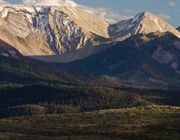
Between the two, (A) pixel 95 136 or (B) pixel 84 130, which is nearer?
(A) pixel 95 136

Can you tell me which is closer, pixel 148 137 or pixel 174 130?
pixel 148 137

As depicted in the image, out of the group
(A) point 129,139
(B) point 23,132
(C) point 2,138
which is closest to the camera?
(C) point 2,138

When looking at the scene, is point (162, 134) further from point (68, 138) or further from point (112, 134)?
point (68, 138)

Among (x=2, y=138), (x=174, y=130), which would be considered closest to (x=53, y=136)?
(x=2, y=138)

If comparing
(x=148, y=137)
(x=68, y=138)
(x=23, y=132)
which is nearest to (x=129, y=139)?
(x=148, y=137)

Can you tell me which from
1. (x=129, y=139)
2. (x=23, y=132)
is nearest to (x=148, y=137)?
(x=129, y=139)

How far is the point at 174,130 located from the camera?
7795 inches

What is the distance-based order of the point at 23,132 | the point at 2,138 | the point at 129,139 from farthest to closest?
the point at 23,132, the point at 129,139, the point at 2,138

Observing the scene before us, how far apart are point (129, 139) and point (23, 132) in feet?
111

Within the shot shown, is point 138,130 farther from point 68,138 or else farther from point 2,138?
point 2,138

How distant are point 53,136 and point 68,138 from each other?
10531 millimetres

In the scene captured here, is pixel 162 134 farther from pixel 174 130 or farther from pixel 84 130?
pixel 84 130

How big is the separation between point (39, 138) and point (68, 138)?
7779 mm

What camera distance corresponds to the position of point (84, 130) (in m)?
200
